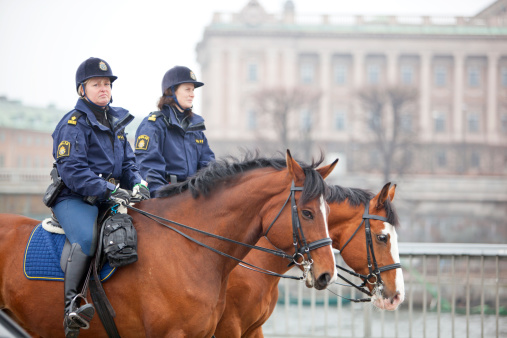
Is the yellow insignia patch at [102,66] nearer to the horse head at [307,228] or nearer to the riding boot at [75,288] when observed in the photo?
the riding boot at [75,288]

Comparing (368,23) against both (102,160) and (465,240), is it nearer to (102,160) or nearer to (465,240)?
(465,240)

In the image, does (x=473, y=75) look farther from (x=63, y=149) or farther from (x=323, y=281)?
(x=63, y=149)

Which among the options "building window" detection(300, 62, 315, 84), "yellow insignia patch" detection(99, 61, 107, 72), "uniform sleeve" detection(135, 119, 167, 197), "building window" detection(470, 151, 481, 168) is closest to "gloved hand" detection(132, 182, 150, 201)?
"uniform sleeve" detection(135, 119, 167, 197)

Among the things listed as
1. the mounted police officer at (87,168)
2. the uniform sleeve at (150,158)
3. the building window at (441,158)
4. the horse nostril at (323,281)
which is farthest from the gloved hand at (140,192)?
the building window at (441,158)

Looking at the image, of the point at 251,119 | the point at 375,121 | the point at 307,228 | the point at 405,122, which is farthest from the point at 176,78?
the point at 251,119

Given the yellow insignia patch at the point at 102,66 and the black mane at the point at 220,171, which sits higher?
the yellow insignia patch at the point at 102,66

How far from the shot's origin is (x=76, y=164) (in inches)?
171

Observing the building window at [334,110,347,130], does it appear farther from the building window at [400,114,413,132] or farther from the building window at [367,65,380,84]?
the building window at [400,114,413,132]

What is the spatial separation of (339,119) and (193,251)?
68773mm

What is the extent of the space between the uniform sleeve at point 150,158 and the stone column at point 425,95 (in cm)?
6575

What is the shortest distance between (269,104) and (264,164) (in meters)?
56.3

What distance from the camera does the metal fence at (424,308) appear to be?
24.6 ft

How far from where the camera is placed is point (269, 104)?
198 feet

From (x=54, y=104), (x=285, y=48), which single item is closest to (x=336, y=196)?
(x=54, y=104)
